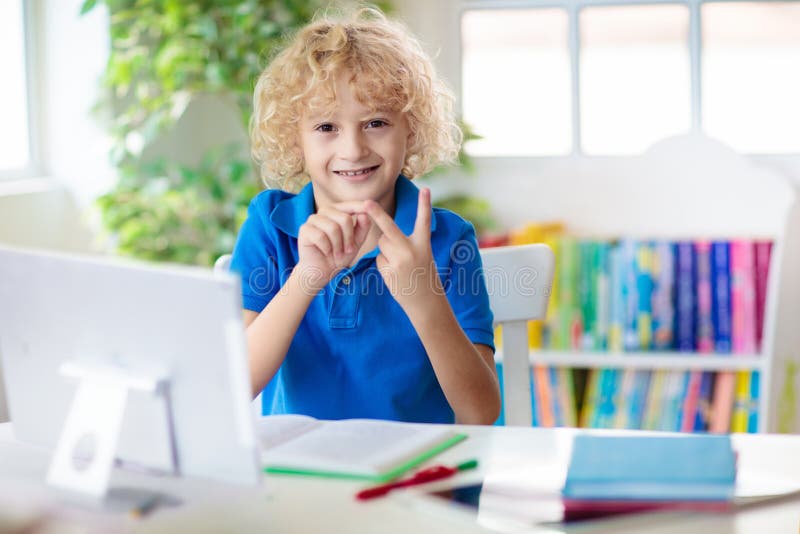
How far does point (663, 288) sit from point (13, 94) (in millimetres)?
1642

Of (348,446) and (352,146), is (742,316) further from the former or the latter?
(348,446)

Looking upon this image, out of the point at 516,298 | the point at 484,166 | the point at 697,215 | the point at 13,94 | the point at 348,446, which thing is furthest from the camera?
the point at 484,166

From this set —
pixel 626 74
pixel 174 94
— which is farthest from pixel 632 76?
pixel 174 94

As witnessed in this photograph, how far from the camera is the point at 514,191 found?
2.95 m

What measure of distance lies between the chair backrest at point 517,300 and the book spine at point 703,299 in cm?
118

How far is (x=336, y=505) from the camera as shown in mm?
956

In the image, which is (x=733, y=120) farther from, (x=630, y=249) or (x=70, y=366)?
(x=70, y=366)

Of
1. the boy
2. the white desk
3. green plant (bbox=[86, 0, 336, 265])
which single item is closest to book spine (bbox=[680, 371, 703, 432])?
green plant (bbox=[86, 0, 336, 265])

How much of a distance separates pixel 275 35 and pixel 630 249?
104cm

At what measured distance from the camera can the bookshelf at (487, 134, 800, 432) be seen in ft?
8.43

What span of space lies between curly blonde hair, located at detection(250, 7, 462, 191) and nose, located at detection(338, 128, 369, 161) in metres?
0.04

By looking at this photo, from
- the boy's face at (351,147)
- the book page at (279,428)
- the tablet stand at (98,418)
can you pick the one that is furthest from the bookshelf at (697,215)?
the tablet stand at (98,418)

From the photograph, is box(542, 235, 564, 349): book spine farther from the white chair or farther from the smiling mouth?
the smiling mouth

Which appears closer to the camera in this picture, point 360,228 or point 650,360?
→ point 360,228
